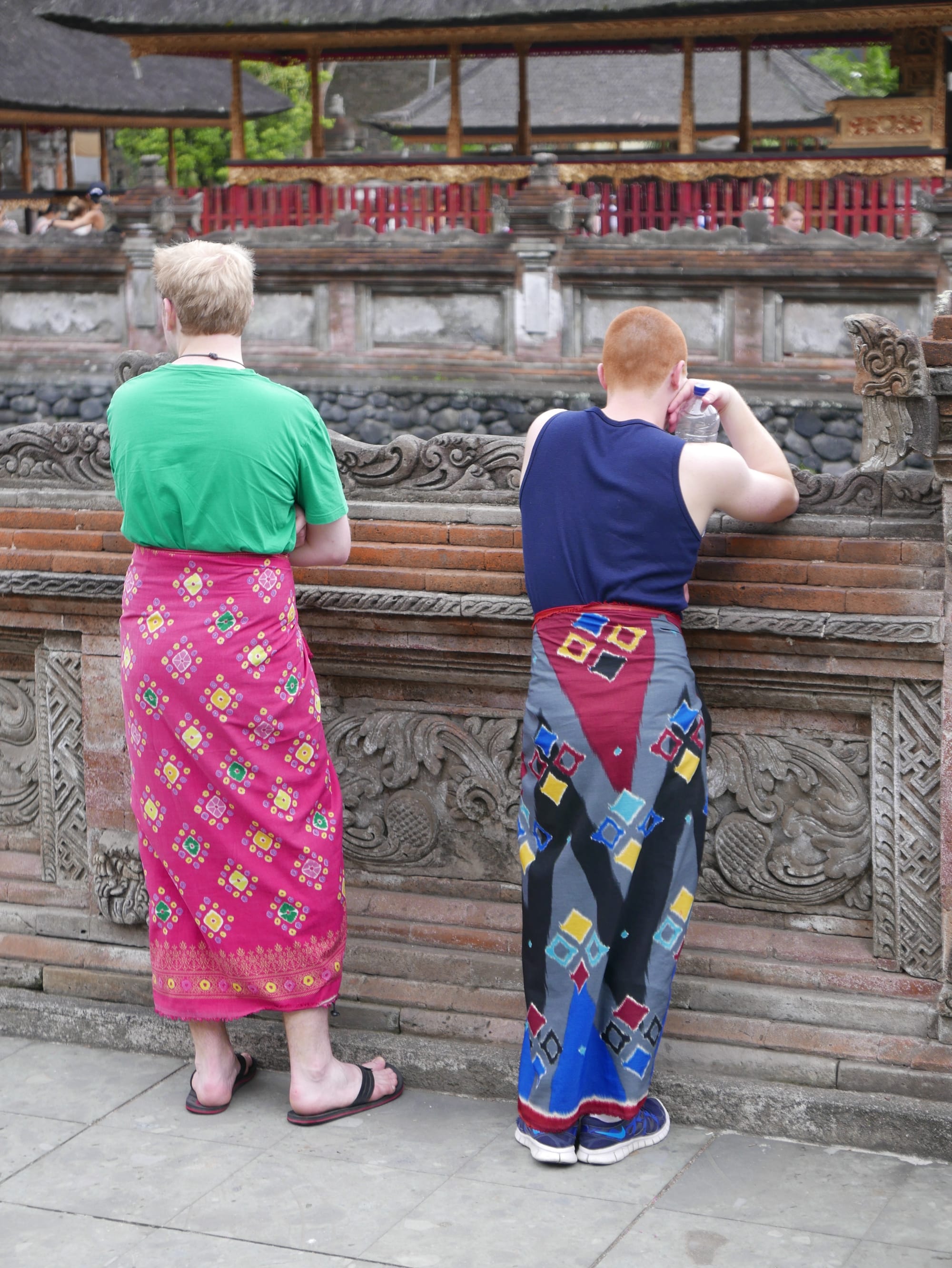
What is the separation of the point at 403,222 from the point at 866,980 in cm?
1541

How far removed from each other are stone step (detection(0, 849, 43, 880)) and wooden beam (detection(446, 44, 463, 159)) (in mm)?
18444

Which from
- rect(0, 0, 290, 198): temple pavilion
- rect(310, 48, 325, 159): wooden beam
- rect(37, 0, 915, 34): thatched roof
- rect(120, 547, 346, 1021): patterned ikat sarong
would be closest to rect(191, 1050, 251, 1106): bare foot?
rect(120, 547, 346, 1021): patterned ikat sarong

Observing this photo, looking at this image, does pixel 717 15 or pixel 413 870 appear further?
pixel 717 15

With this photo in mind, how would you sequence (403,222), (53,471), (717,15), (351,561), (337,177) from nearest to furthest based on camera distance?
(351,561)
(53,471)
(403,222)
(717,15)
(337,177)

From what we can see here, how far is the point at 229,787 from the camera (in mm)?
3561

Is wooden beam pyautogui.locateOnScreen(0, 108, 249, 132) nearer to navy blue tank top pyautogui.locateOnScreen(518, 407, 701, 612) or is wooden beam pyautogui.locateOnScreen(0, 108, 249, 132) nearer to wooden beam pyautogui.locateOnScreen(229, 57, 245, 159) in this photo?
wooden beam pyautogui.locateOnScreen(229, 57, 245, 159)

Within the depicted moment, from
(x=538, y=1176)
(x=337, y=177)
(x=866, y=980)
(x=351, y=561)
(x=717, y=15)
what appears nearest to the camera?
(x=538, y=1176)

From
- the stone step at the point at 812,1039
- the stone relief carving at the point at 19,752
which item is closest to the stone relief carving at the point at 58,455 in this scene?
the stone relief carving at the point at 19,752

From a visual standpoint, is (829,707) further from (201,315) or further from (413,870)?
(201,315)

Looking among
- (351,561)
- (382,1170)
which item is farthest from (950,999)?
(351,561)

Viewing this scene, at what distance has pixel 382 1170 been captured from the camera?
3.46 m

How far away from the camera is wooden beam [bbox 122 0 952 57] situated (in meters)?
19.0

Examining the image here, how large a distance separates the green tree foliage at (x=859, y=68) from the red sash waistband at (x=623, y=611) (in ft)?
108

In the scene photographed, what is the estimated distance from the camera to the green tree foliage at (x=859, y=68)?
36.3 metres
